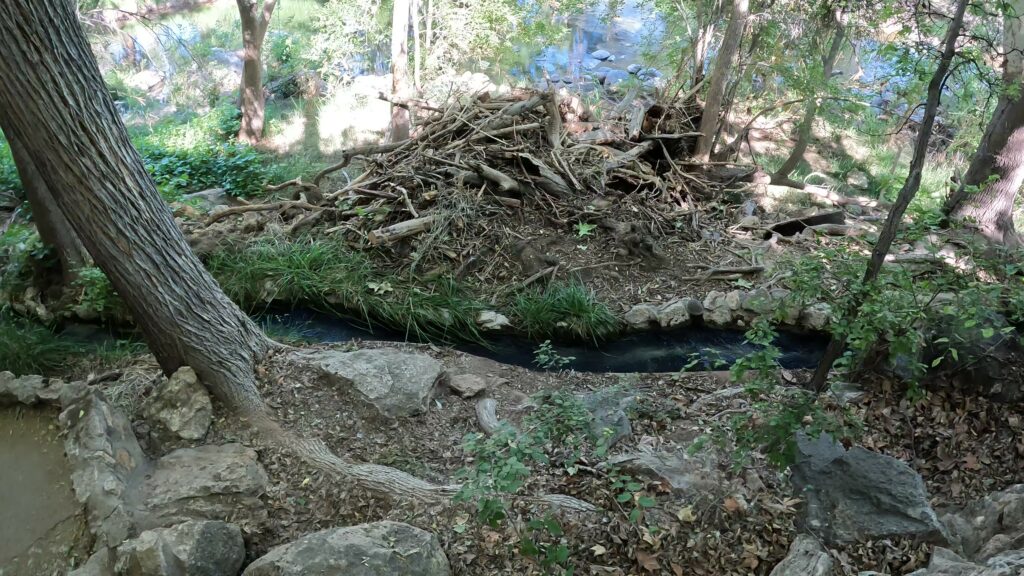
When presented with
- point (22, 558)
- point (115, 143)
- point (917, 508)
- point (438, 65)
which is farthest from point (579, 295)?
point (438, 65)

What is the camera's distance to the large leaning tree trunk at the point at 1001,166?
501 cm

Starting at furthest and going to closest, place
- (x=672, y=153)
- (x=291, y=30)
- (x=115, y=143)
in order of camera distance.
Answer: (x=291, y=30) → (x=672, y=153) → (x=115, y=143)

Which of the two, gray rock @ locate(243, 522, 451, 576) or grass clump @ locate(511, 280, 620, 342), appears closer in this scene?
gray rock @ locate(243, 522, 451, 576)

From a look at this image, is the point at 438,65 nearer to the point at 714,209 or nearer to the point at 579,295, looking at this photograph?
the point at 714,209

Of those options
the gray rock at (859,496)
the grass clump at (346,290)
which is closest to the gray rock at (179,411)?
the grass clump at (346,290)

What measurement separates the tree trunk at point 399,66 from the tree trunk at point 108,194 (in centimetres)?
485

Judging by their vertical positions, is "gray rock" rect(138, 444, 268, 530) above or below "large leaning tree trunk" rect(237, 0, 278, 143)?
below

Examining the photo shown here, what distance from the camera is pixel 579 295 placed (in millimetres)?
5172

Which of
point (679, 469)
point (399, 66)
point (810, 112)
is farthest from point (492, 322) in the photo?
point (810, 112)

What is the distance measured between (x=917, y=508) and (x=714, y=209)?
15.2 ft

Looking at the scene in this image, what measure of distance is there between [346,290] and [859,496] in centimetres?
394

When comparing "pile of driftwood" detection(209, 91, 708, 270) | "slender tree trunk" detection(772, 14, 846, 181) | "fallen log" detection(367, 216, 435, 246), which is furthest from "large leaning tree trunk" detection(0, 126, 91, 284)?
"slender tree trunk" detection(772, 14, 846, 181)

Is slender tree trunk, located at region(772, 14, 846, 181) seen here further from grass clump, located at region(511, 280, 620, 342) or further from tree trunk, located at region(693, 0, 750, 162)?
grass clump, located at region(511, 280, 620, 342)

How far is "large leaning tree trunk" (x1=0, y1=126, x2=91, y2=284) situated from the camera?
454 cm
